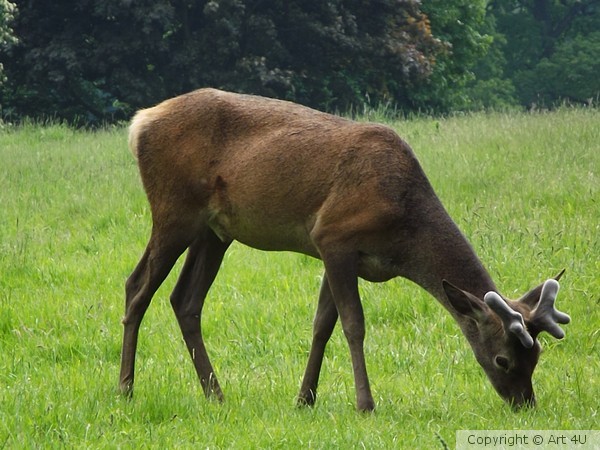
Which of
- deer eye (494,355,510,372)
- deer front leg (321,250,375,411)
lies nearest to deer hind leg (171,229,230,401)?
deer front leg (321,250,375,411)

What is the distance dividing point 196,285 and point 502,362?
2.16 metres

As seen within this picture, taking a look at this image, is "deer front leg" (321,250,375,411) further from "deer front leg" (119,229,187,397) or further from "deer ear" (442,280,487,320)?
"deer front leg" (119,229,187,397)

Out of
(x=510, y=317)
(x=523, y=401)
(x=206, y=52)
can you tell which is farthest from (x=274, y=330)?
(x=206, y=52)

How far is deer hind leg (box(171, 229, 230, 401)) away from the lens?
761 cm

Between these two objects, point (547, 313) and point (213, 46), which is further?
point (213, 46)

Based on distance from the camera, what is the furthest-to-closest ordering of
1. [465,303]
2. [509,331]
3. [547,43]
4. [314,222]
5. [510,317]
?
[547,43] → [314,222] → [465,303] → [509,331] → [510,317]

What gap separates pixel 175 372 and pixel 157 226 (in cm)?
100

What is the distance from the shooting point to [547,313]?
21.1 feet

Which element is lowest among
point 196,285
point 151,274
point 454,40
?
point 454,40

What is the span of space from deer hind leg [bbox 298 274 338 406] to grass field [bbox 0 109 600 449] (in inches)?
4.6

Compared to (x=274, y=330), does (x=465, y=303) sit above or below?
above

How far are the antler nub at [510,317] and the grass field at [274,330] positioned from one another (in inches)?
17.1

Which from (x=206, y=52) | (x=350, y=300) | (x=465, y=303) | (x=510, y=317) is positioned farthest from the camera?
(x=206, y=52)

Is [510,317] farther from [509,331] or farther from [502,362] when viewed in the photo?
[502,362]
